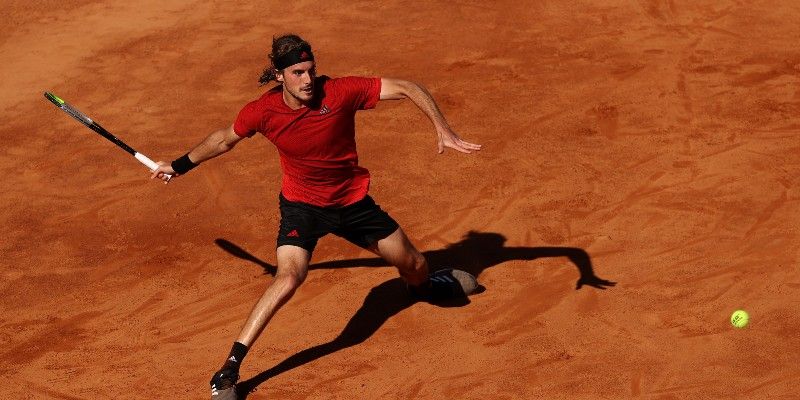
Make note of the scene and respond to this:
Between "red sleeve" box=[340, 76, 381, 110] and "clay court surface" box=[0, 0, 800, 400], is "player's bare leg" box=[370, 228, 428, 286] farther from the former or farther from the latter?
"red sleeve" box=[340, 76, 381, 110]

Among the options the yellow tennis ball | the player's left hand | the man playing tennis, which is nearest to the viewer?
the player's left hand

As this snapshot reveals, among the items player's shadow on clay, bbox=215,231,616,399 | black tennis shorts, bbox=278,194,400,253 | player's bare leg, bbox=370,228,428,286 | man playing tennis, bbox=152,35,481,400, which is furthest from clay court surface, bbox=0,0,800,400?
black tennis shorts, bbox=278,194,400,253

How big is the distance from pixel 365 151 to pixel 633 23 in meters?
4.66

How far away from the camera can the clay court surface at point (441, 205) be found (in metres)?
9.91

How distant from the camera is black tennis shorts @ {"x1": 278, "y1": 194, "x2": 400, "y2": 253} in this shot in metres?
9.61

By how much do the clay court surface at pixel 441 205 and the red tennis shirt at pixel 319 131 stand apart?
57.4 inches

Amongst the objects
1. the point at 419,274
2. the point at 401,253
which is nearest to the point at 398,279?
the point at 419,274

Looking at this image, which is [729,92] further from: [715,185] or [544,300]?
[544,300]

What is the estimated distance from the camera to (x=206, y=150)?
967cm

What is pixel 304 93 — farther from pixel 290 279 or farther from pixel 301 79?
pixel 290 279

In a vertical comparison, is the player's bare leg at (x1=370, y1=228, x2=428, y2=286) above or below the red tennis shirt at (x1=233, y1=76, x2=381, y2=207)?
below

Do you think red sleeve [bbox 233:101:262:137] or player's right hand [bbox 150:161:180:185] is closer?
red sleeve [bbox 233:101:262:137]

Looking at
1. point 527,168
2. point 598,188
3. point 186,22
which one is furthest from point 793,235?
point 186,22

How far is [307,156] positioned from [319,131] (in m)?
0.24
